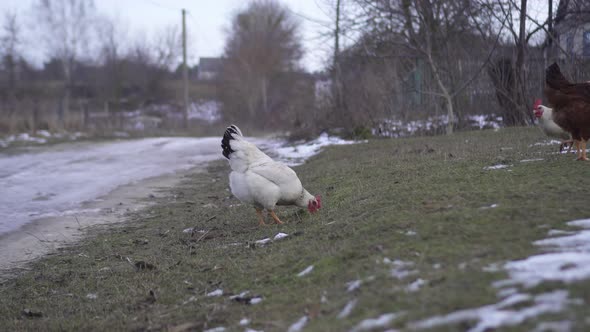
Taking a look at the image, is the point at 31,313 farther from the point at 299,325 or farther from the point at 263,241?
the point at 299,325

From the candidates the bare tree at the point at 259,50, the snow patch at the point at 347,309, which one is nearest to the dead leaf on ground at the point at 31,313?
the snow patch at the point at 347,309

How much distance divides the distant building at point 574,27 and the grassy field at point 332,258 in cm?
731

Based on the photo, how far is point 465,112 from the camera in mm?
16016

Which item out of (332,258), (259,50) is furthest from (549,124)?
(259,50)

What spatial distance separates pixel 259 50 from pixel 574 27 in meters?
33.6

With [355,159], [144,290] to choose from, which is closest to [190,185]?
[355,159]

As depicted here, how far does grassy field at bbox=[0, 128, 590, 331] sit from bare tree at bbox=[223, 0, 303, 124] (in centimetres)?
3591

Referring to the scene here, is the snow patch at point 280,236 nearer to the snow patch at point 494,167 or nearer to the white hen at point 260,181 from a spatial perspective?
the white hen at point 260,181

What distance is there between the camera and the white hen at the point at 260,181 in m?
6.34

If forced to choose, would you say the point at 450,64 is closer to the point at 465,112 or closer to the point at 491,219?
the point at 465,112

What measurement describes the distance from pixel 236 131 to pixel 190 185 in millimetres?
4926

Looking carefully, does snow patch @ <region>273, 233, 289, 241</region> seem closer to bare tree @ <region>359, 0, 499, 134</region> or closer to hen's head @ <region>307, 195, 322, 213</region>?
hen's head @ <region>307, 195, 322, 213</region>

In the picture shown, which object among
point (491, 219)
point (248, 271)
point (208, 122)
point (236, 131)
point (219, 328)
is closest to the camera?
point (219, 328)

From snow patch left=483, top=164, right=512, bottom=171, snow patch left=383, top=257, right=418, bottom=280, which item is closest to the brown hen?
snow patch left=483, top=164, right=512, bottom=171
